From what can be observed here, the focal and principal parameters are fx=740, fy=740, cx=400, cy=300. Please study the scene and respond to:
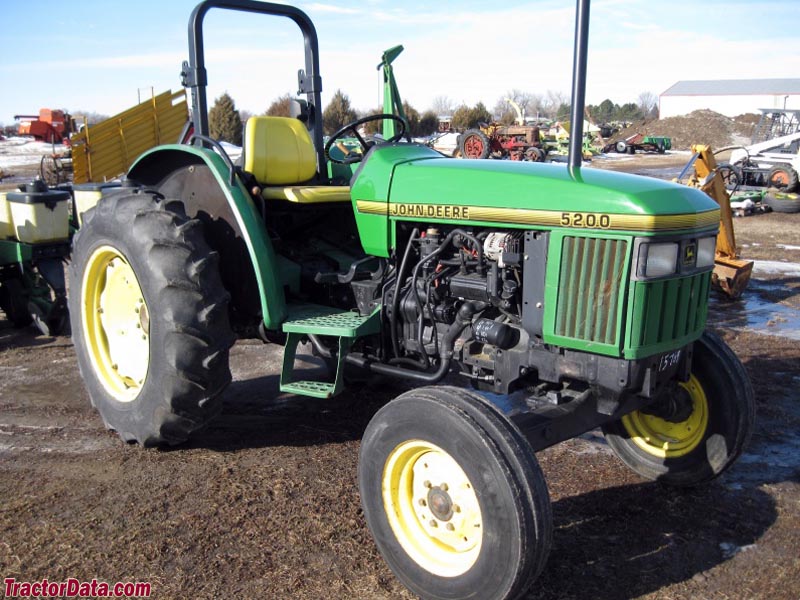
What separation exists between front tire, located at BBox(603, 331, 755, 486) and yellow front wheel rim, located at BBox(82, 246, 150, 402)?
8.86ft

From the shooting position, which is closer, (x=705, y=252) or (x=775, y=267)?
(x=705, y=252)

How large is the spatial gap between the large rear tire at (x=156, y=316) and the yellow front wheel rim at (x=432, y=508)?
1.24 metres

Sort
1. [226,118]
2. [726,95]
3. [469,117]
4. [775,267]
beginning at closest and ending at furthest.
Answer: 1. [775,267]
2. [226,118]
3. [469,117]
4. [726,95]

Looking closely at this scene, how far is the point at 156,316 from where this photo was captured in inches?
149

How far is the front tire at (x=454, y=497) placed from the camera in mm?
2596

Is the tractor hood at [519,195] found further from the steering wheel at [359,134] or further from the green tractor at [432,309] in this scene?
the steering wheel at [359,134]

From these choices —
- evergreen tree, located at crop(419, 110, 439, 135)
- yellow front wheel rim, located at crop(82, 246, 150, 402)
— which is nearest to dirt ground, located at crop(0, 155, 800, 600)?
yellow front wheel rim, located at crop(82, 246, 150, 402)

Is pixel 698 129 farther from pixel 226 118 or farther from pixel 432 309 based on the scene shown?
pixel 432 309

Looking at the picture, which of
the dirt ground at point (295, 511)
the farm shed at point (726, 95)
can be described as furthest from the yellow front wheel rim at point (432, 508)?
the farm shed at point (726, 95)

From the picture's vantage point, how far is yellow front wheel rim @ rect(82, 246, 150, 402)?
4246mm

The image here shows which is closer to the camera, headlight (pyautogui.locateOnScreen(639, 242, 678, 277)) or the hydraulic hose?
headlight (pyautogui.locateOnScreen(639, 242, 678, 277))

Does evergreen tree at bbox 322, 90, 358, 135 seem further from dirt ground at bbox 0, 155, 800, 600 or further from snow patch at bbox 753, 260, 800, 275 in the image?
dirt ground at bbox 0, 155, 800, 600

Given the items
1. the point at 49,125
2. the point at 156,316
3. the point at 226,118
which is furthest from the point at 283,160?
the point at 226,118

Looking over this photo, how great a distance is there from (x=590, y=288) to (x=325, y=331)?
1.42 metres
